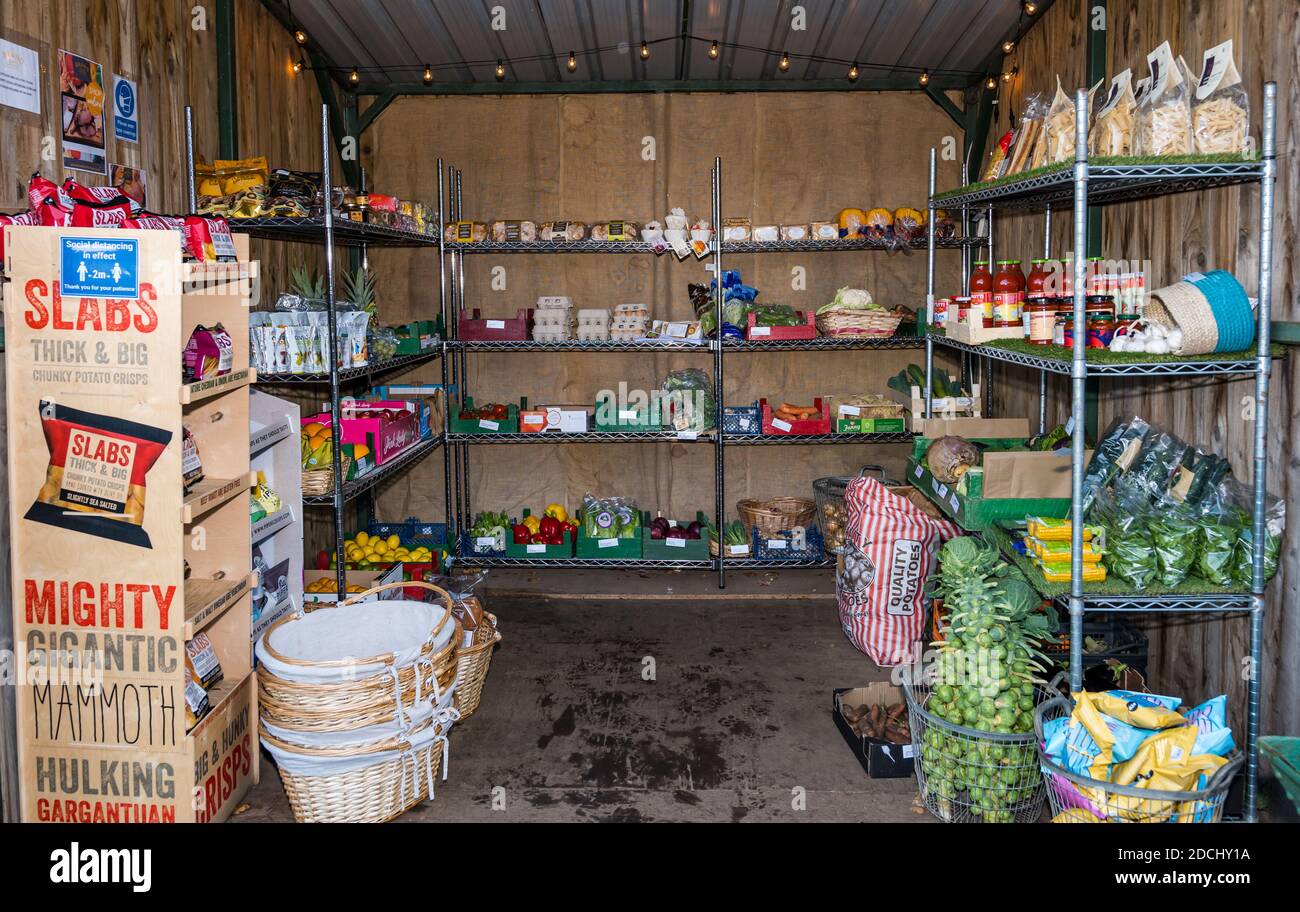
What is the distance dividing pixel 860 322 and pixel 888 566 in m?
1.70

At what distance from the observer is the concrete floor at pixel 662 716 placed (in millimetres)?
3439

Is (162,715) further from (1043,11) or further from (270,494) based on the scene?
(1043,11)

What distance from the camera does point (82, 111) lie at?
11.6ft

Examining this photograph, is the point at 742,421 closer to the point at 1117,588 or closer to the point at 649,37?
the point at 649,37

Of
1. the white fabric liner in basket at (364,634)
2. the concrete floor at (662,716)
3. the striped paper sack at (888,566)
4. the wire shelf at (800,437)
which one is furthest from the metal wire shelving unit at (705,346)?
the white fabric liner in basket at (364,634)

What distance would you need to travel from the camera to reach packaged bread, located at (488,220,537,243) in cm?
587

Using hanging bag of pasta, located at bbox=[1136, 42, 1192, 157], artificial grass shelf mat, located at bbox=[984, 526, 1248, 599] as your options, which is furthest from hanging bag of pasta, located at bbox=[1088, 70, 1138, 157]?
artificial grass shelf mat, located at bbox=[984, 526, 1248, 599]

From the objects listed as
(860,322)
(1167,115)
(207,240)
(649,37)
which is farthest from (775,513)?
(207,240)

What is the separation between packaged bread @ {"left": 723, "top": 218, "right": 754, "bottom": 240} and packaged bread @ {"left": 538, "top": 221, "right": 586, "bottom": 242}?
817 millimetres

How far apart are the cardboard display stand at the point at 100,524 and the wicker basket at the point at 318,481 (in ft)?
4.16

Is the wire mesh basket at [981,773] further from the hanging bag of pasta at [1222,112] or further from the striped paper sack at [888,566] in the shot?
the hanging bag of pasta at [1222,112]

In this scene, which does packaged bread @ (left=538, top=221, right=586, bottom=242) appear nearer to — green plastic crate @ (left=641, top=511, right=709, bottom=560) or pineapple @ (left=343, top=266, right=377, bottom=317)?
pineapple @ (left=343, top=266, right=377, bottom=317)
